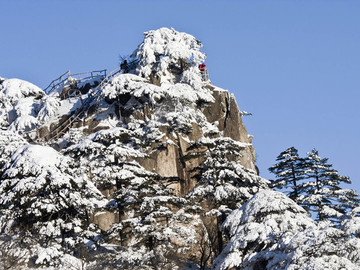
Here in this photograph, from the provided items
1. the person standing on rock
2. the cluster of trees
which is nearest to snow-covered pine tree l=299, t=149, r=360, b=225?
the cluster of trees

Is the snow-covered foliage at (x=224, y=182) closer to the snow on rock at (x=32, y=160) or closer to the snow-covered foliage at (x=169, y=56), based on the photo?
the snow on rock at (x=32, y=160)

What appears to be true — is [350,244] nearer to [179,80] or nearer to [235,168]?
[235,168]

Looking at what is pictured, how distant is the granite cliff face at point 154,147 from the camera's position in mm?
31984

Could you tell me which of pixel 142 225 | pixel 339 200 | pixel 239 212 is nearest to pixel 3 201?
pixel 142 225

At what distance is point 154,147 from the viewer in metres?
46.8

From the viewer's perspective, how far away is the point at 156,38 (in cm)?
5525

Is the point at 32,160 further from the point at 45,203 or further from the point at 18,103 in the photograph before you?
the point at 18,103

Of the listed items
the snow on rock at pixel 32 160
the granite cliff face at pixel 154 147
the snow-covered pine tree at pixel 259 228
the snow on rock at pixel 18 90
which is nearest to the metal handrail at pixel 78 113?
the granite cliff face at pixel 154 147

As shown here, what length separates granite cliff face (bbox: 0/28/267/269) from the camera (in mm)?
31984

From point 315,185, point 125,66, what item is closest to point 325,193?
point 315,185

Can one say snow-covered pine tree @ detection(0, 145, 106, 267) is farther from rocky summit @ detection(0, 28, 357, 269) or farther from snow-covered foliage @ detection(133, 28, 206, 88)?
snow-covered foliage @ detection(133, 28, 206, 88)

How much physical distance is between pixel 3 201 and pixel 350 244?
57.4 feet

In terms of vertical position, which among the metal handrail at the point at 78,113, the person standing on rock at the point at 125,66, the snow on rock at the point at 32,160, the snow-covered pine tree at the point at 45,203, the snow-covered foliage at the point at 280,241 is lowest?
the snow-covered foliage at the point at 280,241

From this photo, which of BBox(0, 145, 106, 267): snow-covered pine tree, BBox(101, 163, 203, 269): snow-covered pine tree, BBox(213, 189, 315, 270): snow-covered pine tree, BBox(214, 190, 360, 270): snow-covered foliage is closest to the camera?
BBox(214, 190, 360, 270): snow-covered foliage
